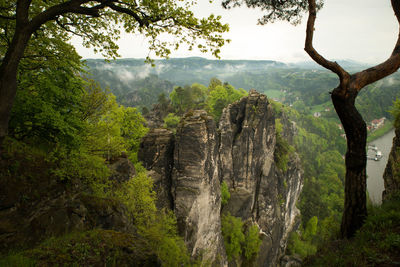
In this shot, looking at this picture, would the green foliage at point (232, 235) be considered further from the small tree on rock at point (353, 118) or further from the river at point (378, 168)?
the river at point (378, 168)

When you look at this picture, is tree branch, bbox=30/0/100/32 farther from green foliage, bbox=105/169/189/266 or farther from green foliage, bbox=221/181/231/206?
green foliage, bbox=221/181/231/206

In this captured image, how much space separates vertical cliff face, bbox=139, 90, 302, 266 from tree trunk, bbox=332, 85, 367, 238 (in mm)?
16159

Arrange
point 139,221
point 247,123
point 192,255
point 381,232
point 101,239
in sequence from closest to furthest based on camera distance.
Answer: point 381,232
point 101,239
point 139,221
point 192,255
point 247,123

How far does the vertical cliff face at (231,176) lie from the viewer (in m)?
21.8

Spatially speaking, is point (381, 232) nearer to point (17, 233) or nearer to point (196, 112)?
point (17, 233)

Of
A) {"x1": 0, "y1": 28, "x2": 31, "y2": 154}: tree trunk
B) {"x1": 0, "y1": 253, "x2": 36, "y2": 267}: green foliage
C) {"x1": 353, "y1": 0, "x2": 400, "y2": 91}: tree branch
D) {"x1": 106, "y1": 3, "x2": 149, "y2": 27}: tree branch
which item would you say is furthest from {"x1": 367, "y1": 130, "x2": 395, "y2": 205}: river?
{"x1": 0, "y1": 28, "x2": 31, "y2": 154}: tree trunk

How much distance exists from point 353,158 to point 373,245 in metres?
2.59

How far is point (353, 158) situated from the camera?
21.3 feet

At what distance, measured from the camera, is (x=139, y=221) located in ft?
51.3

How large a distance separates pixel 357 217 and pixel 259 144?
89.2ft

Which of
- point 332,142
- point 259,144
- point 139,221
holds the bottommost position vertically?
point 332,142

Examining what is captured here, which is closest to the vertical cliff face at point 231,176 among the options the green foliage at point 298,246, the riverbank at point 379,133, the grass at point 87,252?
the green foliage at point 298,246

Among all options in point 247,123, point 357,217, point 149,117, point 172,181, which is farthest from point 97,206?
point 149,117

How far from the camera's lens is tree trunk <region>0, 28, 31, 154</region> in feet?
17.1
